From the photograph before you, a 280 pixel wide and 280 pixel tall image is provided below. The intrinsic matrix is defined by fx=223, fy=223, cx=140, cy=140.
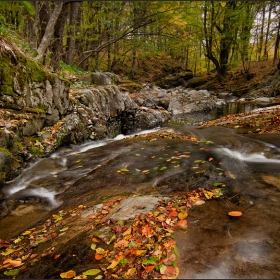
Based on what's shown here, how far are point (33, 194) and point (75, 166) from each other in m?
1.29

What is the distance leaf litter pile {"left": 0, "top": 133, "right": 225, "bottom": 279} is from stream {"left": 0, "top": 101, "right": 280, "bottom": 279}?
0.15m

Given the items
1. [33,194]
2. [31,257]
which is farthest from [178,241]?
[33,194]

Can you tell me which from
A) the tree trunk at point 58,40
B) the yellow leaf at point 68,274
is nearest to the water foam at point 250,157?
the yellow leaf at point 68,274

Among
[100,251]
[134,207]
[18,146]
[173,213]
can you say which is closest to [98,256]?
[100,251]

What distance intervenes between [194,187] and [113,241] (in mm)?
1593

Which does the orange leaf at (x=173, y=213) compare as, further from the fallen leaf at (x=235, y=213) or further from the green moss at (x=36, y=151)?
the green moss at (x=36, y=151)

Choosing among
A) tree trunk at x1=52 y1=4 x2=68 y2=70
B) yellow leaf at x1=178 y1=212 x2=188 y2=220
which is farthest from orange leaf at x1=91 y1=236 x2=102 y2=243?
tree trunk at x1=52 y1=4 x2=68 y2=70

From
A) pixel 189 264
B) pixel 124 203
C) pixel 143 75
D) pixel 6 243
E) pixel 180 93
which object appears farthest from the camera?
pixel 143 75

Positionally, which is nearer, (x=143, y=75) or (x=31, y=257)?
(x=31, y=257)

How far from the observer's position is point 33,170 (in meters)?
4.95

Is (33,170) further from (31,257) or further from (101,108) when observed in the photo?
(101,108)

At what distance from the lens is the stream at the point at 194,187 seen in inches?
76.8

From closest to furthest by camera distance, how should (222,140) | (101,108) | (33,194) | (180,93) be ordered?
(33,194) → (222,140) → (101,108) → (180,93)

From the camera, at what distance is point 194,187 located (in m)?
3.37
